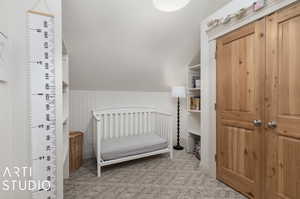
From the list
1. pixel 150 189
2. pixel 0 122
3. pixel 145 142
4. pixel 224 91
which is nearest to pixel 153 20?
pixel 224 91

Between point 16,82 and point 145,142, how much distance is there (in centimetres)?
190

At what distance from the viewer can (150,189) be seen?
188 centimetres

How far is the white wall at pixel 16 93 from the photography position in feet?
3.25

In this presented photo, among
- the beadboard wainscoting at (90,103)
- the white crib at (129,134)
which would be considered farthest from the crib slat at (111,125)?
the beadboard wainscoting at (90,103)

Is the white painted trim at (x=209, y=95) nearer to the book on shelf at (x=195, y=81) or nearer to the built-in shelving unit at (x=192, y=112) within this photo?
the book on shelf at (x=195, y=81)

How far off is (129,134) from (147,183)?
47.9 inches

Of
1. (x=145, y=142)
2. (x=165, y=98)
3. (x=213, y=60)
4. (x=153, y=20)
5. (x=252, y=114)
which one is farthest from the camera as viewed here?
(x=165, y=98)

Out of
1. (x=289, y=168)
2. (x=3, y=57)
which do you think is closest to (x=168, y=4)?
(x=3, y=57)

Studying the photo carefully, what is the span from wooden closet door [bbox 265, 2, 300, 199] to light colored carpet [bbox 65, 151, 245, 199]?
539 millimetres

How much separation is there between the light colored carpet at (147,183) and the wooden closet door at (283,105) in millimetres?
539

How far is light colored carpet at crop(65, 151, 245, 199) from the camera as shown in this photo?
69.6 inches

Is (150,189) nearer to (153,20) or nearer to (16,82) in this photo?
(16,82)

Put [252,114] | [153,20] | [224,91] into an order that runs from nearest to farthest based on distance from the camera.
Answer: [252,114], [224,91], [153,20]

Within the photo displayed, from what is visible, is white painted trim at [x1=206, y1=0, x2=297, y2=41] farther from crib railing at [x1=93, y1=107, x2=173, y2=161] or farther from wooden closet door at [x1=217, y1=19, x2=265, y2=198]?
crib railing at [x1=93, y1=107, x2=173, y2=161]
